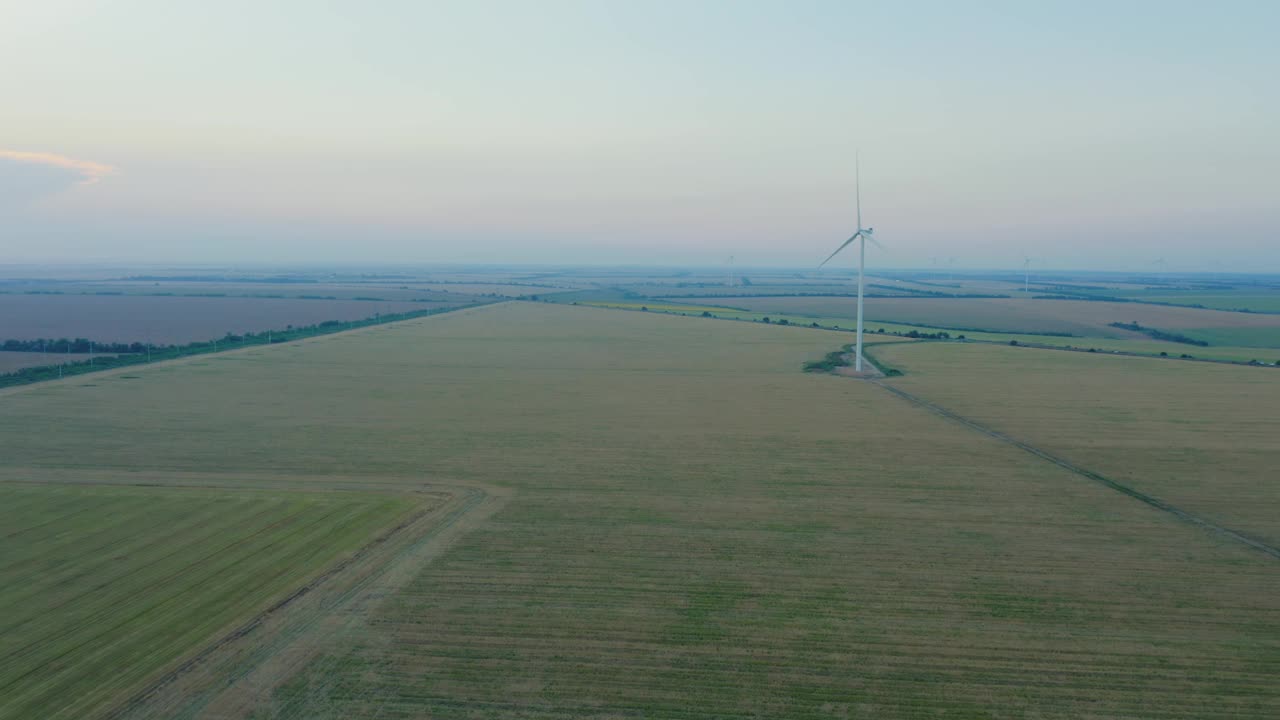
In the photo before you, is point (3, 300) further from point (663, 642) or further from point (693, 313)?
point (663, 642)

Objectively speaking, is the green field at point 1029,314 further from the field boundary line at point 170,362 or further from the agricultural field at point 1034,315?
the field boundary line at point 170,362

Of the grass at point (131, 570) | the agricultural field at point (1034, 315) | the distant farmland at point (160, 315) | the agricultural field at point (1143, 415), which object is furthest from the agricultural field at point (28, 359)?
the agricultural field at point (1034, 315)

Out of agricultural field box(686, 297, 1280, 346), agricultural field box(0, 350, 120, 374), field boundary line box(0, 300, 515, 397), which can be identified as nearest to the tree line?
agricultural field box(0, 350, 120, 374)

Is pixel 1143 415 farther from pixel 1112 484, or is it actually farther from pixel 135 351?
pixel 135 351

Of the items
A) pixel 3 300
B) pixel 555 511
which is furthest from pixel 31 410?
pixel 3 300

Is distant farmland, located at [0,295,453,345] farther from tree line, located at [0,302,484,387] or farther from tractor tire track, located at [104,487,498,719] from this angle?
tractor tire track, located at [104,487,498,719]

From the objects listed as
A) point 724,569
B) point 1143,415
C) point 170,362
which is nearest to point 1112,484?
point 1143,415
